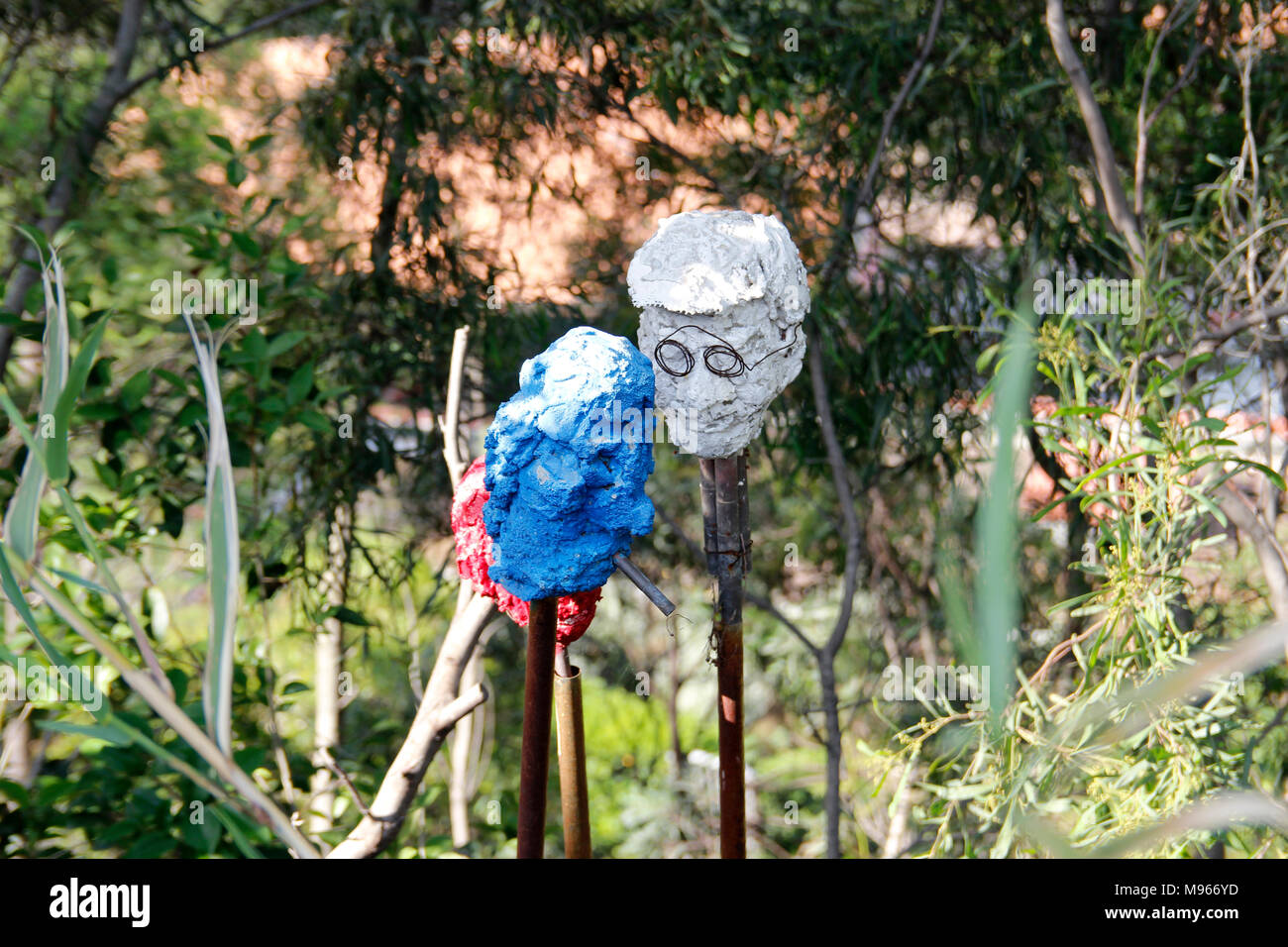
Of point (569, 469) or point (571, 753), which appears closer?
point (569, 469)

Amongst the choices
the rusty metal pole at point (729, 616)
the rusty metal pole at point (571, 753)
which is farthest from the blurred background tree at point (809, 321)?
the rusty metal pole at point (571, 753)

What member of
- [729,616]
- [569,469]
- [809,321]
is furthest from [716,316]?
[809,321]

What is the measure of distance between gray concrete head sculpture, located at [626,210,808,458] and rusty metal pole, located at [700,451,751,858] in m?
0.08

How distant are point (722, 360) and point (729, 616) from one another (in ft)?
1.03

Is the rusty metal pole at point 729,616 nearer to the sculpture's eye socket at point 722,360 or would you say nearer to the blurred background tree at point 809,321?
the sculpture's eye socket at point 722,360

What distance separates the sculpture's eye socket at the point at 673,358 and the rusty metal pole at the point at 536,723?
0.91ft

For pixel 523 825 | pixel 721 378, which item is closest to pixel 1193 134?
pixel 721 378

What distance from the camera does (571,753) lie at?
1.09 metres

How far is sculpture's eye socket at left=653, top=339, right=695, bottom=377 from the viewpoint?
102 cm

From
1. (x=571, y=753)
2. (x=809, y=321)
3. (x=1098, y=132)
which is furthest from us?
(x=809, y=321)

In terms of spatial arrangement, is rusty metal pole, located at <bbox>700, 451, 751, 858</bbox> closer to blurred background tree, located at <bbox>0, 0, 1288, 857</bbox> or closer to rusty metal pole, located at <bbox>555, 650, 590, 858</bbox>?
rusty metal pole, located at <bbox>555, 650, 590, 858</bbox>

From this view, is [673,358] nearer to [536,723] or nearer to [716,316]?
[716,316]

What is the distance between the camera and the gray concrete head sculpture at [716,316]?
1.00 meters
